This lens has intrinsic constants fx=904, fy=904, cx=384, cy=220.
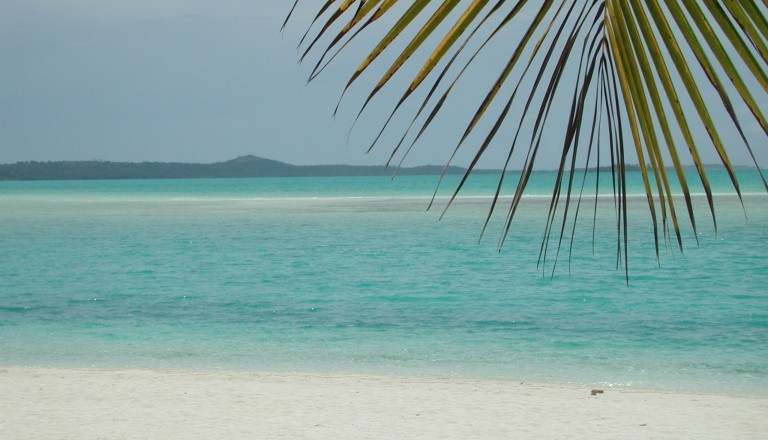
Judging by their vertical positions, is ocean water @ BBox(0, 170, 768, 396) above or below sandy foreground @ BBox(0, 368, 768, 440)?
below

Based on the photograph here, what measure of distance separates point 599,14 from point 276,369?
730cm

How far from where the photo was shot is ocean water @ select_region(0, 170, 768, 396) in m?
8.05

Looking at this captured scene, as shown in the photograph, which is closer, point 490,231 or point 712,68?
point 712,68

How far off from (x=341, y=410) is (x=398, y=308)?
630 cm

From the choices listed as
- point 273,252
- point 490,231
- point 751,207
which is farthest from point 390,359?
point 751,207

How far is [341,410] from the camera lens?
17.5ft

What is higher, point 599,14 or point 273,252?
point 599,14

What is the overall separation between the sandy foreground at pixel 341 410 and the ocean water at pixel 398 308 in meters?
1.07

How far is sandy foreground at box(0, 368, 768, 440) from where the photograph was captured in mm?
4781

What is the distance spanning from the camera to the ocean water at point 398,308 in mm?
8055

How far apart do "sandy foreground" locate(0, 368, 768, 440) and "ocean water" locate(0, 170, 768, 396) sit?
1.07 metres

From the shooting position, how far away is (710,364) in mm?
7953

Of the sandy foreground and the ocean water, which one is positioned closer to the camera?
the sandy foreground

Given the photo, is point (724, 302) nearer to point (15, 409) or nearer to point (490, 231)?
point (15, 409)
